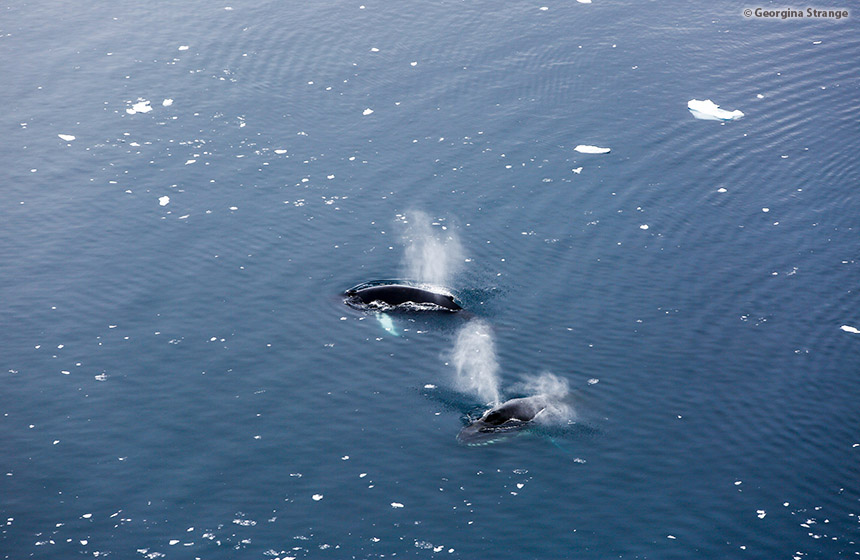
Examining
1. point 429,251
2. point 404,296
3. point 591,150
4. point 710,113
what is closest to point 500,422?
point 404,296

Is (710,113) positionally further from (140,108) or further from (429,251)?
(140,108)

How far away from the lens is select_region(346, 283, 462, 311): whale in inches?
1303

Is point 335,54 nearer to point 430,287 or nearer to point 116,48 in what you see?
point 116,48

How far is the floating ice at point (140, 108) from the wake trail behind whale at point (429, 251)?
1777cm

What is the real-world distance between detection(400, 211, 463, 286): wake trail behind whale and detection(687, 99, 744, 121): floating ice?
18.5 meters

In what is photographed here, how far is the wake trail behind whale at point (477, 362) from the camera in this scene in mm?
29469

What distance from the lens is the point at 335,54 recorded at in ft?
174

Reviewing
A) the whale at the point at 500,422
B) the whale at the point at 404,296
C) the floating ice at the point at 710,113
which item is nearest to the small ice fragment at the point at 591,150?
the floating ice at the point at 710,113

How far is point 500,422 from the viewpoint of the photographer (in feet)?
91.0

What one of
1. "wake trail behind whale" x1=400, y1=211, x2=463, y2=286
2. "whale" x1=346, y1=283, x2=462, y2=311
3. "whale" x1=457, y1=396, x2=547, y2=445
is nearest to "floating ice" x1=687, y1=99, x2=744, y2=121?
"wake trail behind whale" x1=400, y1=211, x2=463, y2=286

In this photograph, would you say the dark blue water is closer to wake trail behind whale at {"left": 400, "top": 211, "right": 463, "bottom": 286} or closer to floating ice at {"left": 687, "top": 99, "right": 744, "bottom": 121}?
wake trail behind whale at {"left": 400, "top": 211, "right": 463, "bottom": 286}

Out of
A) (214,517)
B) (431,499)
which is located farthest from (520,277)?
(214,517)

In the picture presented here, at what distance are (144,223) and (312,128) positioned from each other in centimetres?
1118

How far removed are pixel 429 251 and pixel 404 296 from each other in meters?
3.88
